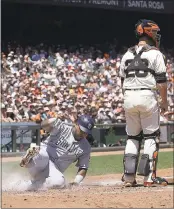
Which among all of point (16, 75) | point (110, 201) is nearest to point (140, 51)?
point (110, 201)

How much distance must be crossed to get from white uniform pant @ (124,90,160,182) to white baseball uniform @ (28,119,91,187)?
68 cm

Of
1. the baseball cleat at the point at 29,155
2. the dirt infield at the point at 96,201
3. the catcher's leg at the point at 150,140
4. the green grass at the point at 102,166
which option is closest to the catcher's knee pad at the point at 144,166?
the catcher's leg at the point at 150,140

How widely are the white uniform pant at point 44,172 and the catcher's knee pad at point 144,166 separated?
1030 mm

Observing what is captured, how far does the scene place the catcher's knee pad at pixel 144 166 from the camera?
7438 mm

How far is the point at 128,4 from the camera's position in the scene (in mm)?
29969

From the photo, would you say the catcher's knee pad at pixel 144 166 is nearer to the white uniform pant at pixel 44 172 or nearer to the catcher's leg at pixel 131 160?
the catcher's leg at pixel 131 160

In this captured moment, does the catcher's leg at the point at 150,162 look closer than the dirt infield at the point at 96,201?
No

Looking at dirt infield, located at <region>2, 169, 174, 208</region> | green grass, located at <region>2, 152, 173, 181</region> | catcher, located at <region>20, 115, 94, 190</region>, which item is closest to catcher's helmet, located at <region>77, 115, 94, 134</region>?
catcher, located at <region>20, 115, 94, 190</region>

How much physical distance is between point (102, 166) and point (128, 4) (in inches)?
711

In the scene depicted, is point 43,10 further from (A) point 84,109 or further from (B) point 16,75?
(A) point 84,109

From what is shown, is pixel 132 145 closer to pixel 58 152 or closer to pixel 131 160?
pixel 131 160

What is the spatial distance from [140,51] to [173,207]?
110 inches

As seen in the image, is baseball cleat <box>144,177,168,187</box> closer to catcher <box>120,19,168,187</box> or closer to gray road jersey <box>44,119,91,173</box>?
catcher <box>120,19,168,187</box>

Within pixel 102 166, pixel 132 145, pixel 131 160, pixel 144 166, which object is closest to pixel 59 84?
pixel 102 166
